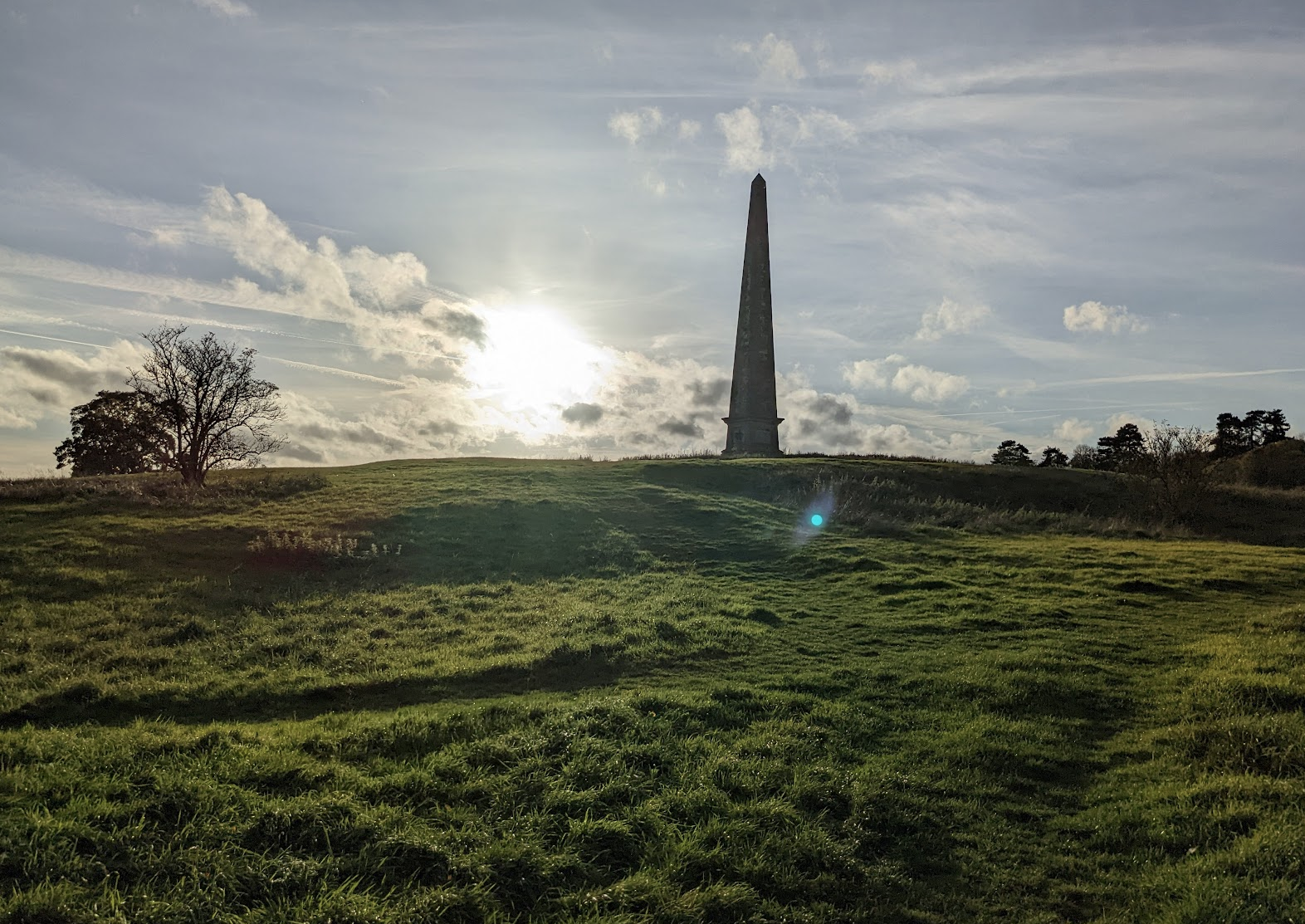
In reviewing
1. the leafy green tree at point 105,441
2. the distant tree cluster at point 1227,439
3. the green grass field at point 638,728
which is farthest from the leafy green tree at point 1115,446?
the leafy green tree at point 105,441

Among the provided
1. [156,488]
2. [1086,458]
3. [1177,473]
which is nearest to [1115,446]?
[1086,458]

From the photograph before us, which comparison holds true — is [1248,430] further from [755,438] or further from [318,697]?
[318,697]

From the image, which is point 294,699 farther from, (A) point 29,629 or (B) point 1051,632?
(B) point 1051,632

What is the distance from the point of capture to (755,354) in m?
47.7

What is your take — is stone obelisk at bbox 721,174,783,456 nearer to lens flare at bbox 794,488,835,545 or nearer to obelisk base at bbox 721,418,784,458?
obelisk base at bbox 721,418,784,458

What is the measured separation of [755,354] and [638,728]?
3932cm

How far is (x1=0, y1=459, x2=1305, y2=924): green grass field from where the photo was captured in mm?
6844

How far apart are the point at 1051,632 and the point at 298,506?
27.4 m

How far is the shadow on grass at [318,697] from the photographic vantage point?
38.3 feet

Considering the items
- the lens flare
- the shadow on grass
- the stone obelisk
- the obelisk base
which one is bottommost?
the shadow on grass

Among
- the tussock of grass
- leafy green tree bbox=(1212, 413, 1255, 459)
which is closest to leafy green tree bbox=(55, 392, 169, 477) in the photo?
the tussock of grass

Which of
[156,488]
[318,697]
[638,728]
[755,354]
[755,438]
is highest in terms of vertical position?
[755,354]

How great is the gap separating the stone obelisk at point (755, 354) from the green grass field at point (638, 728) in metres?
22.3

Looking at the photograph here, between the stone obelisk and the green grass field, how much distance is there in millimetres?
22334
